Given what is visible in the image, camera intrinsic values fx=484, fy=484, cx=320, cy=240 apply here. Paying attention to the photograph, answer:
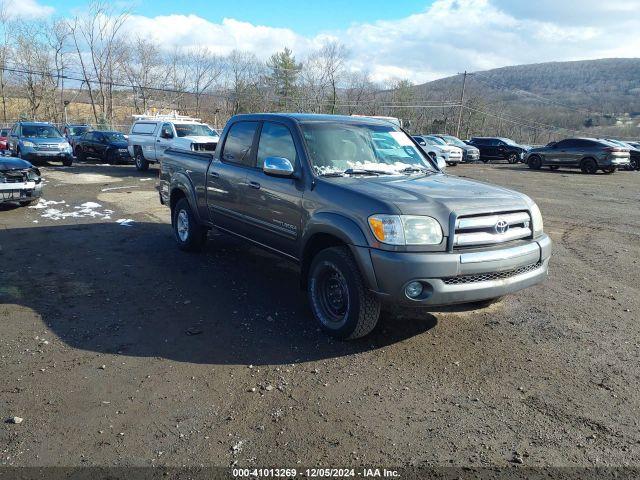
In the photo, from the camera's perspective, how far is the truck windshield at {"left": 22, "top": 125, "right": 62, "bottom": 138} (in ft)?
61.0

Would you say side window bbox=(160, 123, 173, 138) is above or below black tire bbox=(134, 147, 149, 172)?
above

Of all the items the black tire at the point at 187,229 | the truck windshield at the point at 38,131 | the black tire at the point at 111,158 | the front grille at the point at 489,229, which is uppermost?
the front grille at the point at 489,229

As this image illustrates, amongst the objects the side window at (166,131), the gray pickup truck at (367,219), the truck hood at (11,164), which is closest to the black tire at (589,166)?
the side window at (166,131)

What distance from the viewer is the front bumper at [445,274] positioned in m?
3.67

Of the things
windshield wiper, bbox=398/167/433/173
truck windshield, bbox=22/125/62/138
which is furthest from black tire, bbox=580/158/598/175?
truck windshield, bbox=22/125/62/138

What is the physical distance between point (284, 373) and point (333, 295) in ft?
3.03

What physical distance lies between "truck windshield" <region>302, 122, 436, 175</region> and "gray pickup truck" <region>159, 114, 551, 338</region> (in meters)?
0.01

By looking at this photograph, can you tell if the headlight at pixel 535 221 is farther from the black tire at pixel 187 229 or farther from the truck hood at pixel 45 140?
the truck hood at pixel 45 140

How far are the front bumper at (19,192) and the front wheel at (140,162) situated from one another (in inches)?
323

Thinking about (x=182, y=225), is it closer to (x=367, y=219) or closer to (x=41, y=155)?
(x=367, y=219)

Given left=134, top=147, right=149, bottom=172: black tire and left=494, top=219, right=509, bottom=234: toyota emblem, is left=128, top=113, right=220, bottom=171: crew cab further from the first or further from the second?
left=494, top=219, right=509, bottom=234: toyota emblem

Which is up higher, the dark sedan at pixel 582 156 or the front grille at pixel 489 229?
the dark sedan at pixel 582 156

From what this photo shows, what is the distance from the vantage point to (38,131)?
18.8 metres

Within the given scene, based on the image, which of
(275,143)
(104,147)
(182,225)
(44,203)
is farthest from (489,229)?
(104,147)
